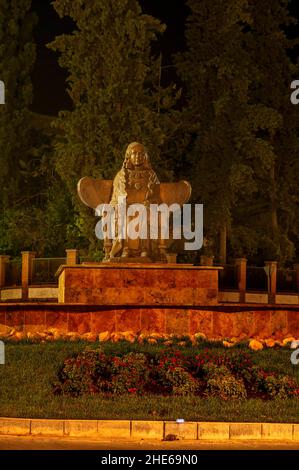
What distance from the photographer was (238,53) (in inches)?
1289

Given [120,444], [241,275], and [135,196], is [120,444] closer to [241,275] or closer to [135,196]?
[135,196]

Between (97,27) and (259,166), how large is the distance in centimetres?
719

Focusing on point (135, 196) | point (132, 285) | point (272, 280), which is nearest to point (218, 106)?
point (272, 280)

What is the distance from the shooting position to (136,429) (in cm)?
1020

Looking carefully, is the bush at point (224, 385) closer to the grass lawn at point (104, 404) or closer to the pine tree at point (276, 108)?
the grass lawn at point (104, 404)

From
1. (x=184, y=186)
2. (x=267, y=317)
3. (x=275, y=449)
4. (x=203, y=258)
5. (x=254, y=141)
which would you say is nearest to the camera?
(x=275, y=449)

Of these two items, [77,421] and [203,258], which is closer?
[77,421]

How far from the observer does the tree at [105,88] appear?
29047 mm

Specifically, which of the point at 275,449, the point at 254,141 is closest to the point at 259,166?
the point at 254,141

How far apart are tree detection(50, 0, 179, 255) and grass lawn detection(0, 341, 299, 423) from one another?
16.1 m

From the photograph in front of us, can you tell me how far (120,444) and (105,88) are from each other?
2083 centimetres

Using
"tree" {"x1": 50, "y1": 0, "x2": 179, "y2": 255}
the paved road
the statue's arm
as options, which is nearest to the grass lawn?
the paved road

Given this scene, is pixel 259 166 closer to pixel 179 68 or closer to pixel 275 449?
pixel 179 68

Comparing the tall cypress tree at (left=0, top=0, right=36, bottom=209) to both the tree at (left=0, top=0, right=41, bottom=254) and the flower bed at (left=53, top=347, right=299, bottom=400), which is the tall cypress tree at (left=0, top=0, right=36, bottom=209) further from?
the flower bed at (left=53, top=347, right=299, bottom=400)
